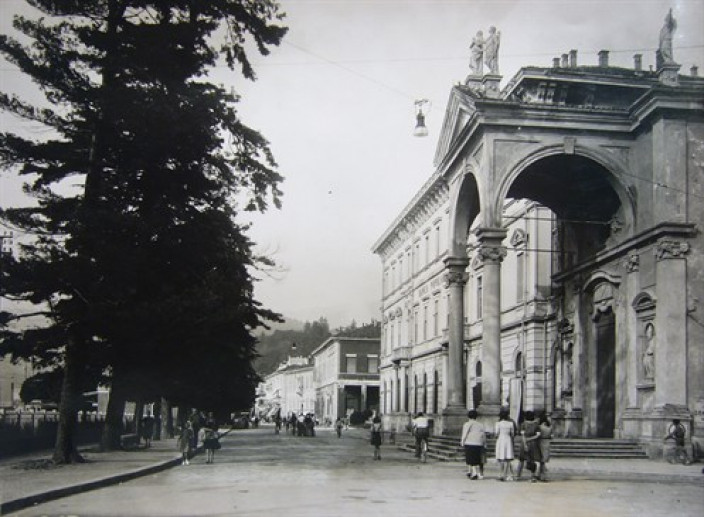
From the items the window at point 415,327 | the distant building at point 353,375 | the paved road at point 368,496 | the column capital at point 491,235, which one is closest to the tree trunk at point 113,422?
the paved road at point 368,496

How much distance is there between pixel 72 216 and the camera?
2055 cm

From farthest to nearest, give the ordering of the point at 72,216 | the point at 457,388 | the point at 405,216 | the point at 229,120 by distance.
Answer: the point at 405,216, the point at 457,388, the point at 229,120, the point at 72,216

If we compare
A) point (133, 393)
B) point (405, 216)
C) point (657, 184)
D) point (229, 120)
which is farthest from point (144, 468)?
point (405, 216)

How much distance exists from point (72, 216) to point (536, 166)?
47.3 ft

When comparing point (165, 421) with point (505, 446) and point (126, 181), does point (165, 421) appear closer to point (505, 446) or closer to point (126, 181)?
point (126, 181)

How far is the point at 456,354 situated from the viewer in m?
29.8

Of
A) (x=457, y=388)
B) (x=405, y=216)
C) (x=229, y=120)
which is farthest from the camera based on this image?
(x=405, y=216)

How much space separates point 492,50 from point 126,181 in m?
11.6

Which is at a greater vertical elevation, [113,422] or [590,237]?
[590,237]

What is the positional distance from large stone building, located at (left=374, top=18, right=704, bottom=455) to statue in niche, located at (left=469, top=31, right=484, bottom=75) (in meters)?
0.57

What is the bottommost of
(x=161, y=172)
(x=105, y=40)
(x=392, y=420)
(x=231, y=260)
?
(x=392, y=420)

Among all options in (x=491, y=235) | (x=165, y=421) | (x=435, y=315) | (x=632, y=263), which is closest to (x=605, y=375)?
(x=632, y=263)

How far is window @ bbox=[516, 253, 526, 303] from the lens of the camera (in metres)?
36.5

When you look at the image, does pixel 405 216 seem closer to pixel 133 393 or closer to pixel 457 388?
pixel 457 388
